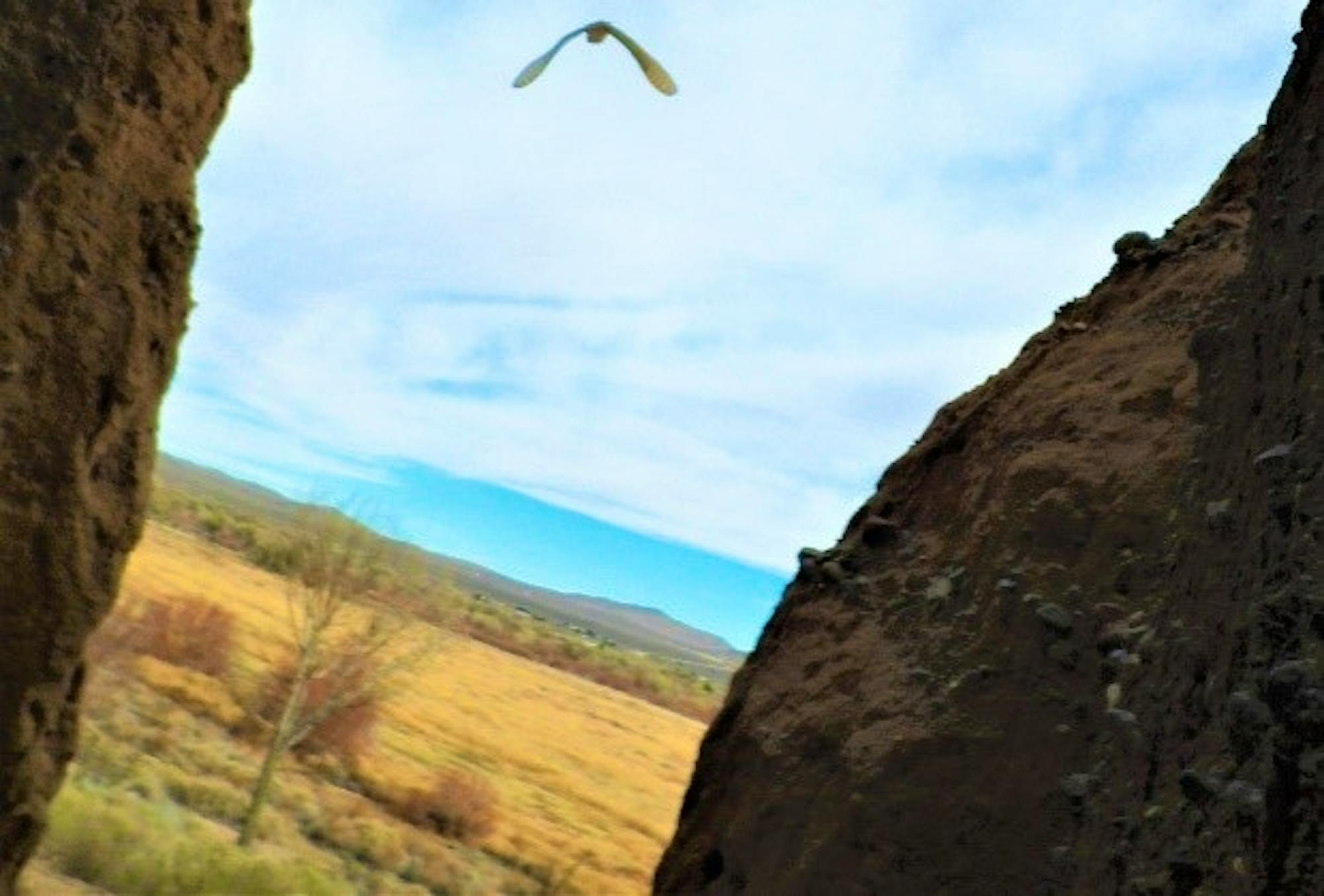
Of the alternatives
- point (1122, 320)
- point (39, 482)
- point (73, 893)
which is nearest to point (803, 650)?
point (1122, 320)

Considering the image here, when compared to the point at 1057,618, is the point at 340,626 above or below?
below

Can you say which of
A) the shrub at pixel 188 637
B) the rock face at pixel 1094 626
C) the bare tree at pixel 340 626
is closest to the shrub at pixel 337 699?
the bare tree at pixel 340 626

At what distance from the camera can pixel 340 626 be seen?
27.2 meters

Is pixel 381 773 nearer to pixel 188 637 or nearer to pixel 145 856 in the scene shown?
pixel 188 637

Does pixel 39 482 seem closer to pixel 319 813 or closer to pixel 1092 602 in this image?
pixel 1092 602

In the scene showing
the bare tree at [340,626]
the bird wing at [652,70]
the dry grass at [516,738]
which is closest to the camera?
the bird wing at [652,70]

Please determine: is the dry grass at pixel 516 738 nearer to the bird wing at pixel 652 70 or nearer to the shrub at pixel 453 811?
the shrub at pixel 453 811

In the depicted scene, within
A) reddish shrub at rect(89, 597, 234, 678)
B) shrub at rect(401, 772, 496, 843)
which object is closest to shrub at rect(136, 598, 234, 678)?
reddish shrub at rect(89, 597, 234, 678)

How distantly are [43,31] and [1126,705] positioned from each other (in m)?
3.75

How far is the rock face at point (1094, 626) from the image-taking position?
115 centimetres

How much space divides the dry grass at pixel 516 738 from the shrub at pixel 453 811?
40cm

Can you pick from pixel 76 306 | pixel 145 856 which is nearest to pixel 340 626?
pixel 145 856

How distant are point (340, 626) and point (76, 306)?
24.0m

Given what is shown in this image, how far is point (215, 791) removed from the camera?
22.0m
